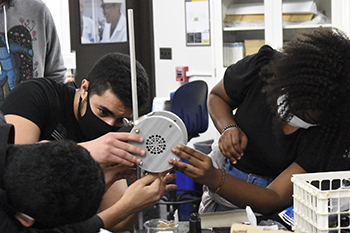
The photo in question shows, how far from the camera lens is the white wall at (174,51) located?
4523 millimetres

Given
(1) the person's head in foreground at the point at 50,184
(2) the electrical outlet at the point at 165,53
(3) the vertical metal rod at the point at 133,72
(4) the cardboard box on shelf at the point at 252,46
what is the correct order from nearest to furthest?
(1) the person's head in foreground at the point at 50,184 < (3) the vertical metal rod at the point at 133,72 < (4) the cardboard box on shelf at the point at 252,46 < (2) the electrical outlet at the point at 165,53

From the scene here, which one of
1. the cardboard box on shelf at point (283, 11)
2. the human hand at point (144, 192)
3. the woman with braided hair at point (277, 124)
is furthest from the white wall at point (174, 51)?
the human hand at point (144, 192)

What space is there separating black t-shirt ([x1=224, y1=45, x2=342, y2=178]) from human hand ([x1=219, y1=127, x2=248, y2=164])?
0.07 meters

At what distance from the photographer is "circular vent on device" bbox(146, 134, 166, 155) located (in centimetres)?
116

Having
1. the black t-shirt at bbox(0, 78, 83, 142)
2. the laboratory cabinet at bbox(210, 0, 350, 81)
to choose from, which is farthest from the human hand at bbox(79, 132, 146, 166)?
the laboratory cabinet at bbox(210, 0, 350, 81)

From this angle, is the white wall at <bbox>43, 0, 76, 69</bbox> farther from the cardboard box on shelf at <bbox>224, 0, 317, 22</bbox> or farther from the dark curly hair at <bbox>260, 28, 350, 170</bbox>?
the dark curly hair at <bbox>260, 28, 350, 170</bbox>

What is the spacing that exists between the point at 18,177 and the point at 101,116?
30.7 inches

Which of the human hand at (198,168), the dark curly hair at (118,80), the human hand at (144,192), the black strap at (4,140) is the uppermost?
the dark curly hair at (118,80)

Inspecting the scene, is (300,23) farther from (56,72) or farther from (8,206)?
(8,206)

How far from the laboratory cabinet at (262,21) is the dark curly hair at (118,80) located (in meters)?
1.95

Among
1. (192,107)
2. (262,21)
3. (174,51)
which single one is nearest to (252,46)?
(262,21)

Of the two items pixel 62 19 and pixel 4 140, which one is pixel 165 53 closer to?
pixel 62 19

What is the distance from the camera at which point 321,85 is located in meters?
1.12

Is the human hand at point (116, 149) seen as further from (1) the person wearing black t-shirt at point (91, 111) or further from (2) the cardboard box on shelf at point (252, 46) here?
(2) the cardboard box on shelf at point (252, 46)
